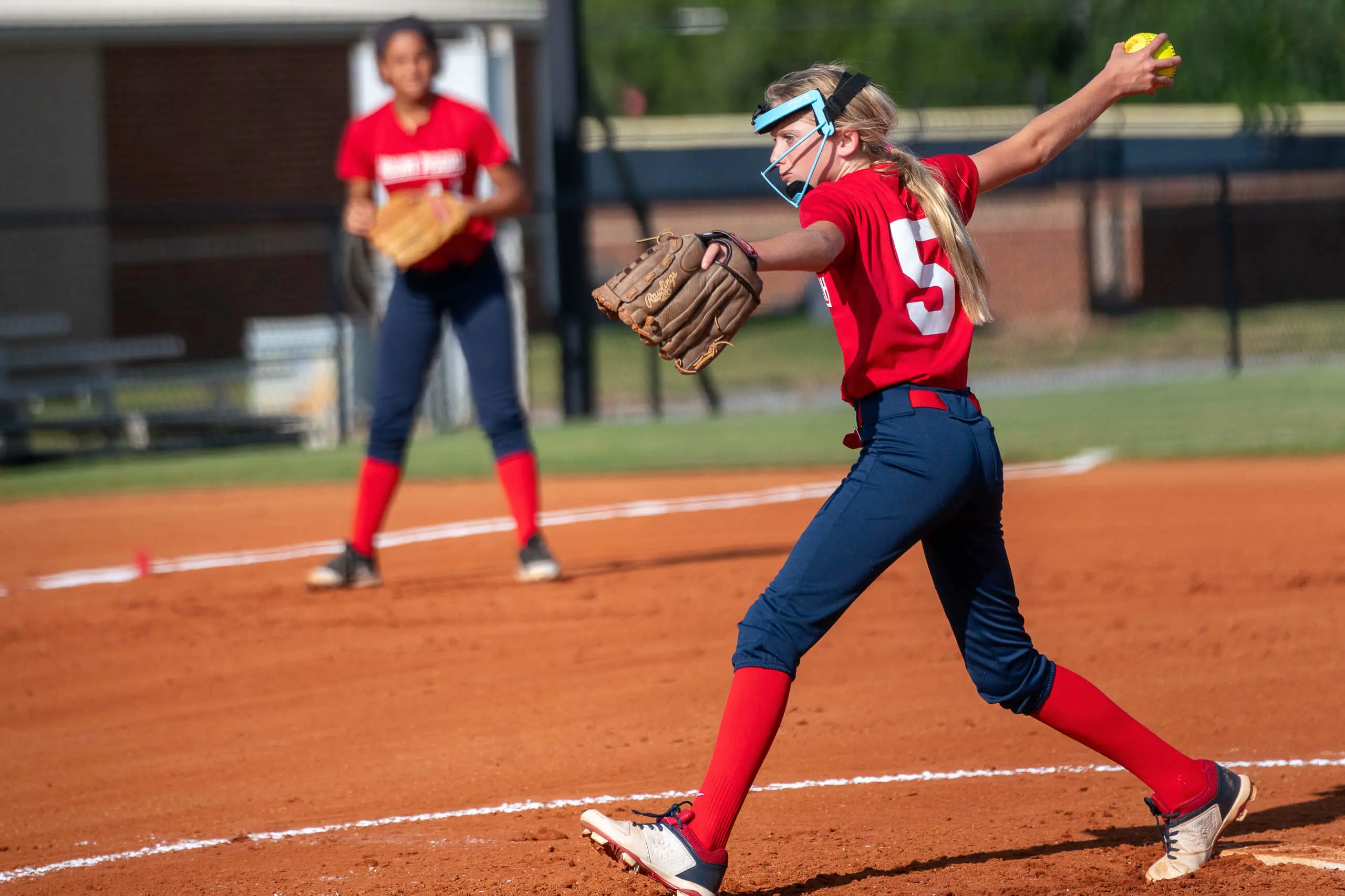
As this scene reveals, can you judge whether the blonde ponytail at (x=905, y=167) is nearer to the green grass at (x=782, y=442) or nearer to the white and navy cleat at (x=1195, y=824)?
the white and navy cleat at (x=1195, y=824)

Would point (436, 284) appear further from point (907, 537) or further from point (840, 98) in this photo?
point (907, 537)

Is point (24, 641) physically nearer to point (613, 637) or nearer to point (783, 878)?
point (613, 637)

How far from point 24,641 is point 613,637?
2399 millimetres

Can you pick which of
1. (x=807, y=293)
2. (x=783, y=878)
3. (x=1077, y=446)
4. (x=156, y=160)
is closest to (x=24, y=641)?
(x=783, y=878)

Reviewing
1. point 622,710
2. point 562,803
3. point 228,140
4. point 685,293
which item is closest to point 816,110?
point 685,293

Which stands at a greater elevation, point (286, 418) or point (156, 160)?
point (156, 160)

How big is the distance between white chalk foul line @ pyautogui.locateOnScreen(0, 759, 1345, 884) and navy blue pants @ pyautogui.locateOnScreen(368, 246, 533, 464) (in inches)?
117

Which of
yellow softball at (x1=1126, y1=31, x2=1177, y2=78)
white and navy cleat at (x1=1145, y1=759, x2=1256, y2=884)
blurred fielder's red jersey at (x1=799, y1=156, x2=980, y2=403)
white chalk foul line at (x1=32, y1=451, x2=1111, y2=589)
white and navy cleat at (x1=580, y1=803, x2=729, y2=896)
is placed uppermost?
yellow softball at (x1=1126, y1=31, x2=1177, y2=78)

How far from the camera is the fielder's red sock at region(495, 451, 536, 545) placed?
22.9 feet

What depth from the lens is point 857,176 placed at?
3365mm

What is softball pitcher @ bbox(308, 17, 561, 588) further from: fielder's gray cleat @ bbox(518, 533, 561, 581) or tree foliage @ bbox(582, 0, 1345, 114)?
tree foliage @ bbox(582, 0, 1345, 114)

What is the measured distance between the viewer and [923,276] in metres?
3.31

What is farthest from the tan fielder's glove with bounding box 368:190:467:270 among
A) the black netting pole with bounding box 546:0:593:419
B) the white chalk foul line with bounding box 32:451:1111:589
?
the black netting pole with bounding box 546:0:593:419

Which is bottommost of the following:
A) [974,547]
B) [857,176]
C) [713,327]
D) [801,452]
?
[801,452]
